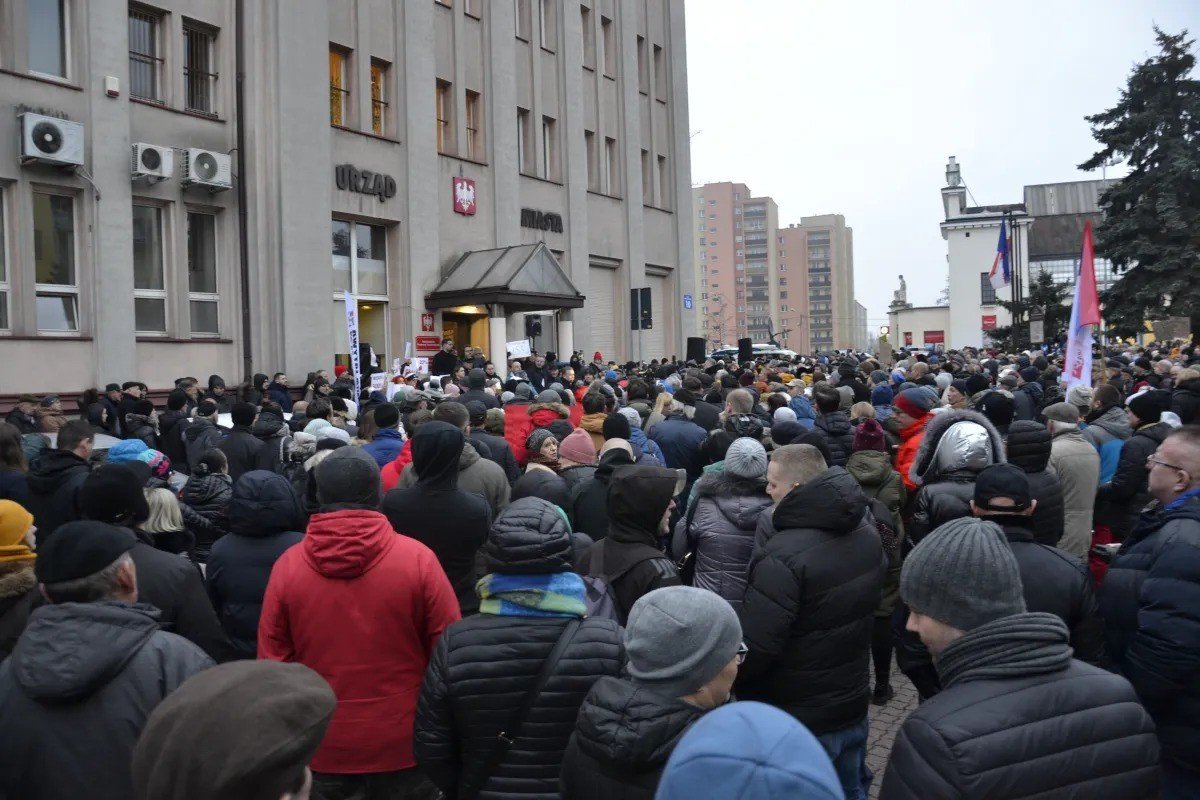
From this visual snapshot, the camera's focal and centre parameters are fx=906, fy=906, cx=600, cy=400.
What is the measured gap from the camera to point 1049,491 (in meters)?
5.34

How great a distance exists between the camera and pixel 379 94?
23656 millimetres

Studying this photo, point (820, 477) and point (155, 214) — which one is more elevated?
point (155, 214)

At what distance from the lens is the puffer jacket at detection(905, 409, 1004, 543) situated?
16.9 ft

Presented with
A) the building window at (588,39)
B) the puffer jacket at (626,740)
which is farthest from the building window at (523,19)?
the puffer jacket at (626,740)

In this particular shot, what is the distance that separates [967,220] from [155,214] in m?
60.7

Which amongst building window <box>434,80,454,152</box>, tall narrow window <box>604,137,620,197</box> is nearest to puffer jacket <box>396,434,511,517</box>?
building window <box>434,80,454,152</box>

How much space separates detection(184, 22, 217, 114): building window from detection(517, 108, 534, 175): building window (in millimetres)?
10750

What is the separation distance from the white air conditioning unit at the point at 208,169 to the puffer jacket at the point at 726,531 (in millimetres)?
16385

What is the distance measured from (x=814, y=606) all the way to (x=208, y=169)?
58.8 ft

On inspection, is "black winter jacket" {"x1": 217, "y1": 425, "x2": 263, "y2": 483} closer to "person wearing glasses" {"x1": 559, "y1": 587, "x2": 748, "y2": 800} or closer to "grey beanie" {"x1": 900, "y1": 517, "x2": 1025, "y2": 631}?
"person wearing glasses" {"x1": 559, "y1": 587, "x2": 748, "y2": 800}

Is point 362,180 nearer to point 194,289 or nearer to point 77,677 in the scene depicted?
point 194,289

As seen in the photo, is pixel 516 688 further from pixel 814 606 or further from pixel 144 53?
pixel 144 53

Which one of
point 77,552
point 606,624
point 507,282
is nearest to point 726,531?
point 606,624

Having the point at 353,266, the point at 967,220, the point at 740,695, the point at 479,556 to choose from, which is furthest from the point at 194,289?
the point at 967,220
